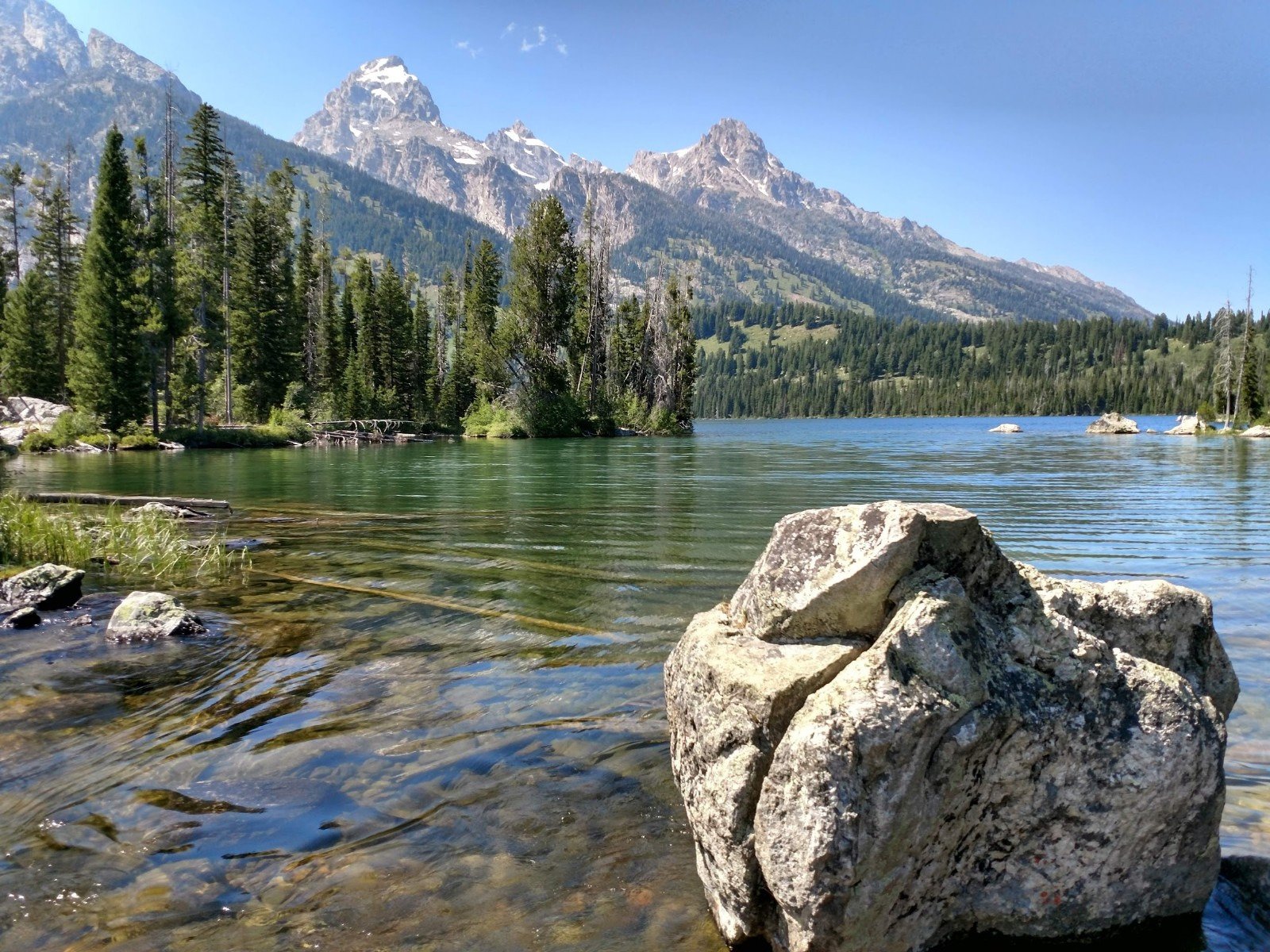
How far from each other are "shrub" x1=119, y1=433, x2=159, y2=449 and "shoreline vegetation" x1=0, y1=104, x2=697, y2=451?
106 mm

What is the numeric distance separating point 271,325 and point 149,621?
237 ft

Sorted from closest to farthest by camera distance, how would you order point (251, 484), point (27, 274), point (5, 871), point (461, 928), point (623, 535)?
1. point (461, 928)
2. point (5, 871)
3. point (623, 535)
4. point (251, 484)
5. point (27, 274)

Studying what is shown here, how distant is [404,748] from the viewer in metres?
6.09

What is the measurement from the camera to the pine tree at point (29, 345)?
62469 millimetres

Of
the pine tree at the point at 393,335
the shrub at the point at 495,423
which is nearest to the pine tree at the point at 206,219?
the pine tree at the point at 393,335

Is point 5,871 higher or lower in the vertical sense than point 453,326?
lower

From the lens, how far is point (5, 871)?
4.35 metres

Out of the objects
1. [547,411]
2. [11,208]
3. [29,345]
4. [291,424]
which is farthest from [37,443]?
[547,411]

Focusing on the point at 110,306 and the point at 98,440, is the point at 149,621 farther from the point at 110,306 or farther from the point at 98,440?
the point at 110,306

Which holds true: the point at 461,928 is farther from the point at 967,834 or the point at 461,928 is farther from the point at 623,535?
the point at 623,535

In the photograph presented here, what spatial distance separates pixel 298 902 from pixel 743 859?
2.45 meters

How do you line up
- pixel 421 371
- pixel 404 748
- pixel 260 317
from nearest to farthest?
pixel 404 748
pixel 260 317
pixel 421 371

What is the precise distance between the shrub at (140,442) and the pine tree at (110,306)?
293 centimetres

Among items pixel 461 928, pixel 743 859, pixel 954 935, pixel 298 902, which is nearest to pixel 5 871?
pixel 298 902
